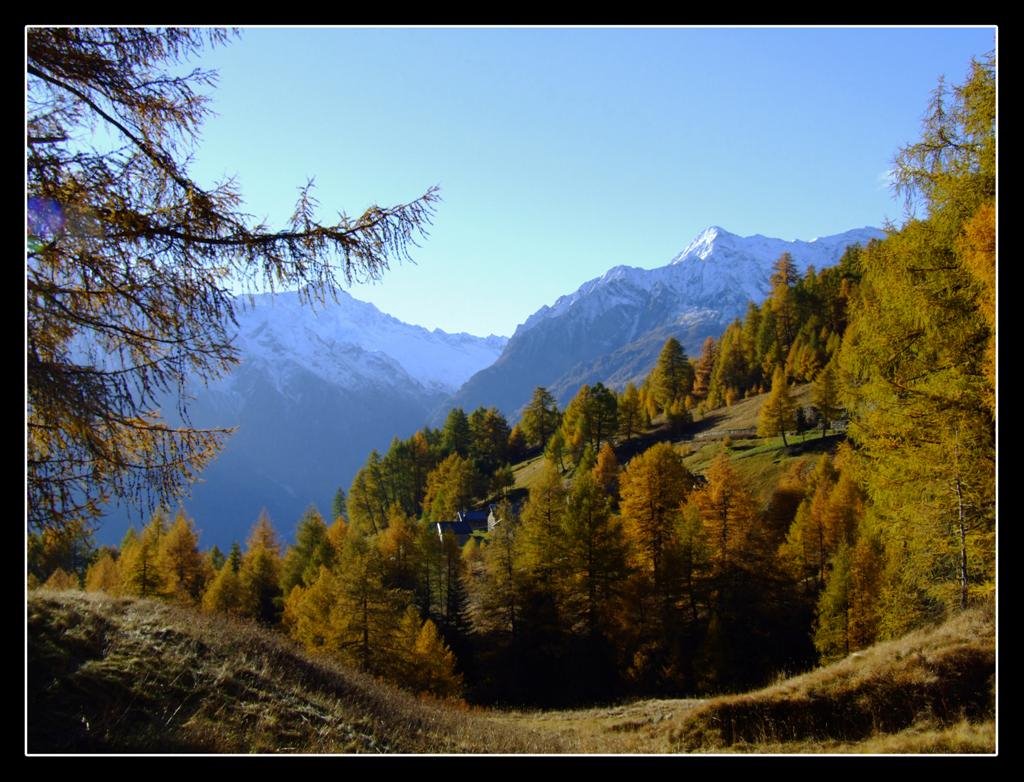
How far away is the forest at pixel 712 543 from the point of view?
29.6 feet

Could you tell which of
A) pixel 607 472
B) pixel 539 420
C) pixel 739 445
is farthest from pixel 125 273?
pixel 539 420

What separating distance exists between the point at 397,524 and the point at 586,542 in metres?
18.4

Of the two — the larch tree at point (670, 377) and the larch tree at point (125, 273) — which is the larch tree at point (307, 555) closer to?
the larch tree at point (125, 273)

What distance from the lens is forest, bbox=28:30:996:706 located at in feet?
29.6

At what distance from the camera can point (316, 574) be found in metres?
39.2

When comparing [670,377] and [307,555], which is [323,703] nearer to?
[307,555]

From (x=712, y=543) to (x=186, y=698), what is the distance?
2608 centimetres

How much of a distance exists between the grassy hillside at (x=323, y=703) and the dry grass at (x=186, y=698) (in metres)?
0.02

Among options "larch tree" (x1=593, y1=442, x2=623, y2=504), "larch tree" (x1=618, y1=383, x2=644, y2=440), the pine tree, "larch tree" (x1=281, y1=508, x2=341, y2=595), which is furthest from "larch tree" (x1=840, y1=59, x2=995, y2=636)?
"larch tree" (x1=618, y1=383, x2=644, y2=440)

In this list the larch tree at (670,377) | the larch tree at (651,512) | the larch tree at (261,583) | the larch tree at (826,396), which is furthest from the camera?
the larch tree at (670,377)

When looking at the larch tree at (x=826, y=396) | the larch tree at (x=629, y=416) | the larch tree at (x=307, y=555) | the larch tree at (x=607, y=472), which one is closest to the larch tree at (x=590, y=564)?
the larch tree at (x=307, y=555)

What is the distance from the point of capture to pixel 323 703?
811 centimetres
